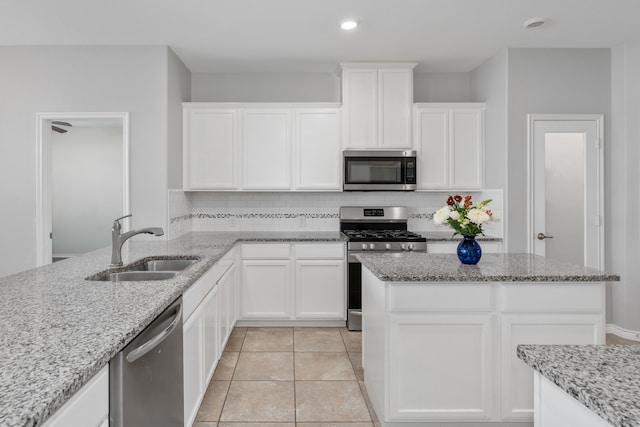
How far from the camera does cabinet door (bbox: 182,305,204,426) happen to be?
6.13ft

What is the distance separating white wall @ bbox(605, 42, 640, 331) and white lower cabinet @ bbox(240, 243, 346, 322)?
2.55m

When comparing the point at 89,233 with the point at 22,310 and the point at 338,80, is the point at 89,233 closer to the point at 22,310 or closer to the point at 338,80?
the point at 338,80

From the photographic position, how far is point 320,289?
3854mm

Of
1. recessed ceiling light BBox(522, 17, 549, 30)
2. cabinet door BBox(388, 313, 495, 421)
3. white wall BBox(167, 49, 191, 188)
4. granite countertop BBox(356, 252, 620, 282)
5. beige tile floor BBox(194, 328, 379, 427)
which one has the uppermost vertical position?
recessed ceiling light BBox(522, 17, 549, 30)

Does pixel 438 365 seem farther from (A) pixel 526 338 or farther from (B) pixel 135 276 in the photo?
(B) pixel 135 276

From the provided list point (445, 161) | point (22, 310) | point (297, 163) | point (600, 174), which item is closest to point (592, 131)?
point (600, 174)

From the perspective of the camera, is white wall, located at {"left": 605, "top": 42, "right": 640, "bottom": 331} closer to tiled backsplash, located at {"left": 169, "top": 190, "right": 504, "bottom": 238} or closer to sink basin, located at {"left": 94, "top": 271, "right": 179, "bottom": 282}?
tiled backsplash, located at {"left": 169, "top": 190, "right": 504, "bottom": 238}

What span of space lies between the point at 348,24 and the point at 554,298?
2447mm

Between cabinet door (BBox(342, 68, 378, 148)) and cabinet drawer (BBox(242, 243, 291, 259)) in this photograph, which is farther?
cabinet door (BBox(342, 68, 378, 148))

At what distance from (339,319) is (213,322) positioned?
1605 mm

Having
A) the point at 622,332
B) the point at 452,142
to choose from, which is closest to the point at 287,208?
the point at 452,142

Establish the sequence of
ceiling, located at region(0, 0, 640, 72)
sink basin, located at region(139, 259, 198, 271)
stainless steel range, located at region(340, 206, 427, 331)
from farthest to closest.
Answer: stainless steel range, located at region(340, 206, 427, 331) < ceiling, located at region(0, 0, 640, 72) < sink basin, located at region(139, 259, 198, 271)

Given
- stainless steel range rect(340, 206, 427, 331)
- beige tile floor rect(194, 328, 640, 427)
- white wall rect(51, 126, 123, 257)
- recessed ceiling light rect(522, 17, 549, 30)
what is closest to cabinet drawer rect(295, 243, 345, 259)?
stainless steel range rect(340, 206, 427, 331)

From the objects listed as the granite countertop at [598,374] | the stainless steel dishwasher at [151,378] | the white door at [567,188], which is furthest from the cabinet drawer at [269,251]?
the granite countertop at [598,374]
